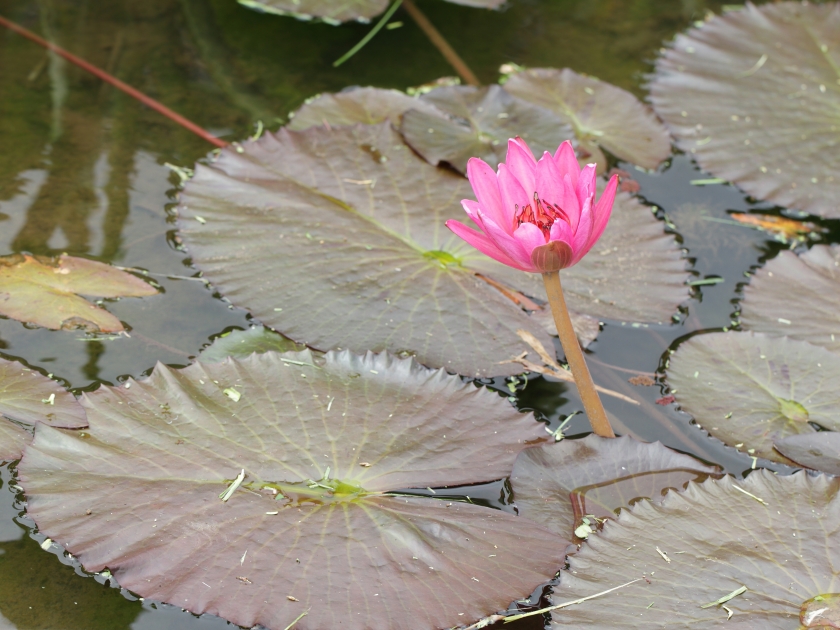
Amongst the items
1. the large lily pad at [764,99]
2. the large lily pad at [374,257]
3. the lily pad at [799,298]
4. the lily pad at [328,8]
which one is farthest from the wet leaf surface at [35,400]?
the large lily pad at [764,99]

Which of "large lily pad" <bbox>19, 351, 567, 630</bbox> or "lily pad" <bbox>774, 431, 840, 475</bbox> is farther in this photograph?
"lily pad" <bbox>774, 431, 840, 475</bbox>

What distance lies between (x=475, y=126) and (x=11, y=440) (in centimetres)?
168

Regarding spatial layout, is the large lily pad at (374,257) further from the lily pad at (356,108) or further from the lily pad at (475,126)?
the lily pad at (356,108)

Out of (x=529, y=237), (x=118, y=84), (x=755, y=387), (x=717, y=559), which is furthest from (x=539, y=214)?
(x=118, y=84)

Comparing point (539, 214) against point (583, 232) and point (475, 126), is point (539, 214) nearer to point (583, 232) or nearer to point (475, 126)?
point (583, 232)

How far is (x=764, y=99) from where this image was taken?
2697 mm

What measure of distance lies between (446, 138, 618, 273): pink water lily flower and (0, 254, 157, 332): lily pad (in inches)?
39.3

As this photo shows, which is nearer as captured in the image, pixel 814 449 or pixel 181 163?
pixel 814 449

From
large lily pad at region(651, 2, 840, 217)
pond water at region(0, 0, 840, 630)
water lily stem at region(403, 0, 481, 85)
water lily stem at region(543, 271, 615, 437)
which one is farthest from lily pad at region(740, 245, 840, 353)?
water lily stem at region(403, 0, 481, 85)

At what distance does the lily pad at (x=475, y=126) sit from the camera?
92.0 inches

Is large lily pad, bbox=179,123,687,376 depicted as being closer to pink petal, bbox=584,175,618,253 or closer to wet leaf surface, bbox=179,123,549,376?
wet leaf surface, bbox=179,123,549,376

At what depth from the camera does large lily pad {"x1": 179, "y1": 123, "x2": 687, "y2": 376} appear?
6.01 ft

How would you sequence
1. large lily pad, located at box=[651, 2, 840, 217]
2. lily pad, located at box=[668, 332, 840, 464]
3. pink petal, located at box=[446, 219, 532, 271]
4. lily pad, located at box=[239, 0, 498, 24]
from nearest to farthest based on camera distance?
pink petal, located at box=[446, 219, 532, 271]
lily pad, located at box=[668, 332, 840, 464]
large lily pad, located at box=[651, 2, 840, 217]
lily pad, located at box=[239, 0, 498, 24]

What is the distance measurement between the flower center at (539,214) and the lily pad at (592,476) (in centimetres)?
48
